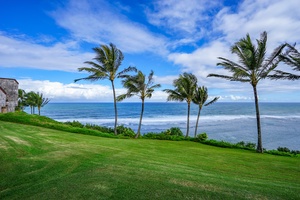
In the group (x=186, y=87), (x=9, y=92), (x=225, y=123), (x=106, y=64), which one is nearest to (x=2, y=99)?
(x=9, y=92)

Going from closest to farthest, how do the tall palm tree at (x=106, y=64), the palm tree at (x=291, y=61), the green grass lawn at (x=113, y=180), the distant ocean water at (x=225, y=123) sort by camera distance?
1. the green grass lawn at (x=113, y=180)
2. the palm tree at (x=291, y=61)
3. the tall palm tree at (x=106, y=64)
4. the distant ocean water at (x=225, y=123)

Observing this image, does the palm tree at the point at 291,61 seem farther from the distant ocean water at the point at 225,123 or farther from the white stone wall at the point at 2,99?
the white stone wall at the point at 2,99

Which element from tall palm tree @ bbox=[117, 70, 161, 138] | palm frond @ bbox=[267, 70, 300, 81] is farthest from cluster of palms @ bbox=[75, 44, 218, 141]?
palm frond @ bbox=[267, 70, 300, 81]

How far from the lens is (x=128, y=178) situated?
519 cm

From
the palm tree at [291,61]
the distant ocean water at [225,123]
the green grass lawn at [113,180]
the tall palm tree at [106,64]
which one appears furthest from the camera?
the distant ocean water at [225,123]

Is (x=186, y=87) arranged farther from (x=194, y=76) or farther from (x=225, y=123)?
(x=225, y=123)

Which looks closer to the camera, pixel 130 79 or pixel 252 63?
pixel 252 63

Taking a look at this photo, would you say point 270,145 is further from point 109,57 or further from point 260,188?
point 260,188

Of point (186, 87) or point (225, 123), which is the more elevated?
point (186, 87)

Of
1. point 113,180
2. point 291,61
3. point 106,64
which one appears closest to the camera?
point 113,180

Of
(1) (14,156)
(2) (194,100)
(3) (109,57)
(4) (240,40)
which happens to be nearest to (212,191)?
(1) (14,156)

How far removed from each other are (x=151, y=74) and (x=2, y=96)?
1617cm

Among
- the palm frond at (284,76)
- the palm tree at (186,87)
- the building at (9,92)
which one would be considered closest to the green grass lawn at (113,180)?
the palm frond at (284,76)

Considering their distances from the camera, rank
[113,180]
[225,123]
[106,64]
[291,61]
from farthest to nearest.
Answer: [225,123], [106,64], [291,61], [113,180]
